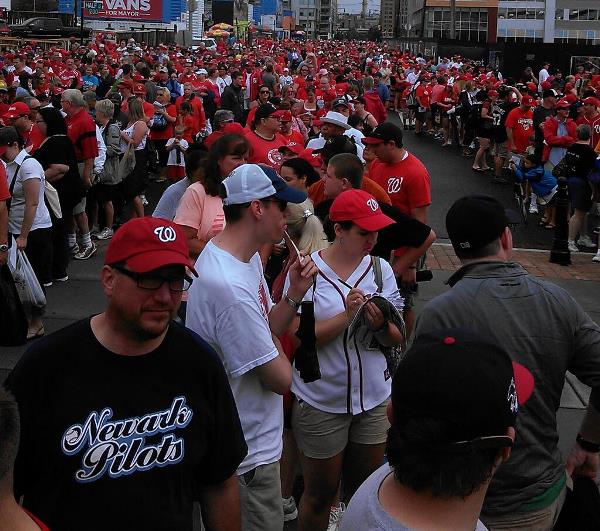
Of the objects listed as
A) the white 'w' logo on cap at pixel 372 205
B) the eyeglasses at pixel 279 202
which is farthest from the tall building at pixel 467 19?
the eyeglasses at pixel 279 202

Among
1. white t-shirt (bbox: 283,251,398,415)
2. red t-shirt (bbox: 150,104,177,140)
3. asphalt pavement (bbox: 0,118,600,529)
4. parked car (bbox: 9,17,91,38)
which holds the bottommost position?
asphalt pavement (bbox: 0,118,600,529)

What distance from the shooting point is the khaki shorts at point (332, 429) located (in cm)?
394

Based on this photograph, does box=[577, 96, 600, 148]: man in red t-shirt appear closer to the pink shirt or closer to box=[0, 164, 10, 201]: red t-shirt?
the pink shirt

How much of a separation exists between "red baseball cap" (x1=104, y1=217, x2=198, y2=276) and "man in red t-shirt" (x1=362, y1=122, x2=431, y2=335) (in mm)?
3923

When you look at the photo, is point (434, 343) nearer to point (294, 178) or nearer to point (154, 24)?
point (294, 178)

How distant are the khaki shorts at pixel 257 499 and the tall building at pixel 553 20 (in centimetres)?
10457

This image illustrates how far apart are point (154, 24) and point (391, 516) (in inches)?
2429

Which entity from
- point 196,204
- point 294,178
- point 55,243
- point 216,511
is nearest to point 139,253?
point 216,511

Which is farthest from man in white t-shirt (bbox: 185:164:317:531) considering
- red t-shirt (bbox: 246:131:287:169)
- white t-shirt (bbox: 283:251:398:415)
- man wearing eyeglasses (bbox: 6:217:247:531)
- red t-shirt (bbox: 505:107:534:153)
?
red t-shirt (bbox: 505:107:534:153)

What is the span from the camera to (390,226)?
5.66 meters

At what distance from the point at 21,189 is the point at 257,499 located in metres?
4.72

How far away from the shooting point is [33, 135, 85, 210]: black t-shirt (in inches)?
338

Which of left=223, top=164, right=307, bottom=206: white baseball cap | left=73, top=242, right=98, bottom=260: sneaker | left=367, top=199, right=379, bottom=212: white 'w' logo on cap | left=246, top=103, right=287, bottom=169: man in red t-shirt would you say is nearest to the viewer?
left=223, top=164, right=307, bottom=206: white baseball cap

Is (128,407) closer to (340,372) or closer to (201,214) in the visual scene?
(340,372)
